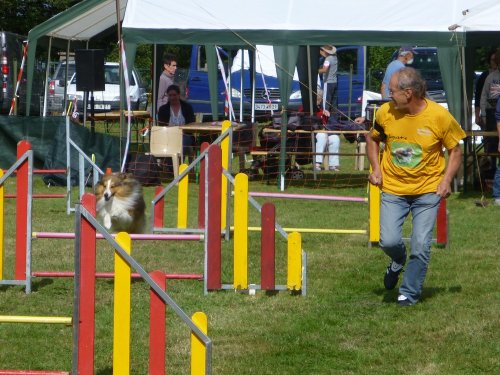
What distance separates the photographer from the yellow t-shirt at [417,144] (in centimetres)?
759

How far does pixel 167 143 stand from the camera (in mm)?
17438

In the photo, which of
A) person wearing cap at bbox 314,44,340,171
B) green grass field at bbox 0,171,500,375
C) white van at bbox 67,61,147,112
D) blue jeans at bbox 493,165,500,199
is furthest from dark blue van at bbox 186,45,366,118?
green grass field at bbox 0,171,500,375

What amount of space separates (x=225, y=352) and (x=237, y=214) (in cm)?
196

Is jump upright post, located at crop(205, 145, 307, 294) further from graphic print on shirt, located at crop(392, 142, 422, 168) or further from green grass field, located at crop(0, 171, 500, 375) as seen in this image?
graphic print on shirt, located at crop(392, 142, 422, 168)

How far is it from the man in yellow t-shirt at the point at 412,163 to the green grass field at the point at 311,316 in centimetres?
44

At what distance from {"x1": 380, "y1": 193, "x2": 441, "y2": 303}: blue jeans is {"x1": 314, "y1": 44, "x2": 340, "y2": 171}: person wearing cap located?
34.5ft

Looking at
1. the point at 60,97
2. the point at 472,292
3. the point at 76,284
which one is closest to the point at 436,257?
the point at 472,292

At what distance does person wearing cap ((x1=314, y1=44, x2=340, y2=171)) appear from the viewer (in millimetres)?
18984

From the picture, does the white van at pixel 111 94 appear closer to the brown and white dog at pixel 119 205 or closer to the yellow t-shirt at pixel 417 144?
the brown and white dog at pixel 119 205

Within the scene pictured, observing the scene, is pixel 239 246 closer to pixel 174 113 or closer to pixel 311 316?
pixel 311 316

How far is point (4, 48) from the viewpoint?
26484mm

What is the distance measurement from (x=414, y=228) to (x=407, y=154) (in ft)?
1.81

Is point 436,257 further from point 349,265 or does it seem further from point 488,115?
point 488,115

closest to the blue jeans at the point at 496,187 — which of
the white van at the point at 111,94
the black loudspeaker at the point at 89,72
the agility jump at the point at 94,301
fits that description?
the black loudspeaker at the point at 89,72
